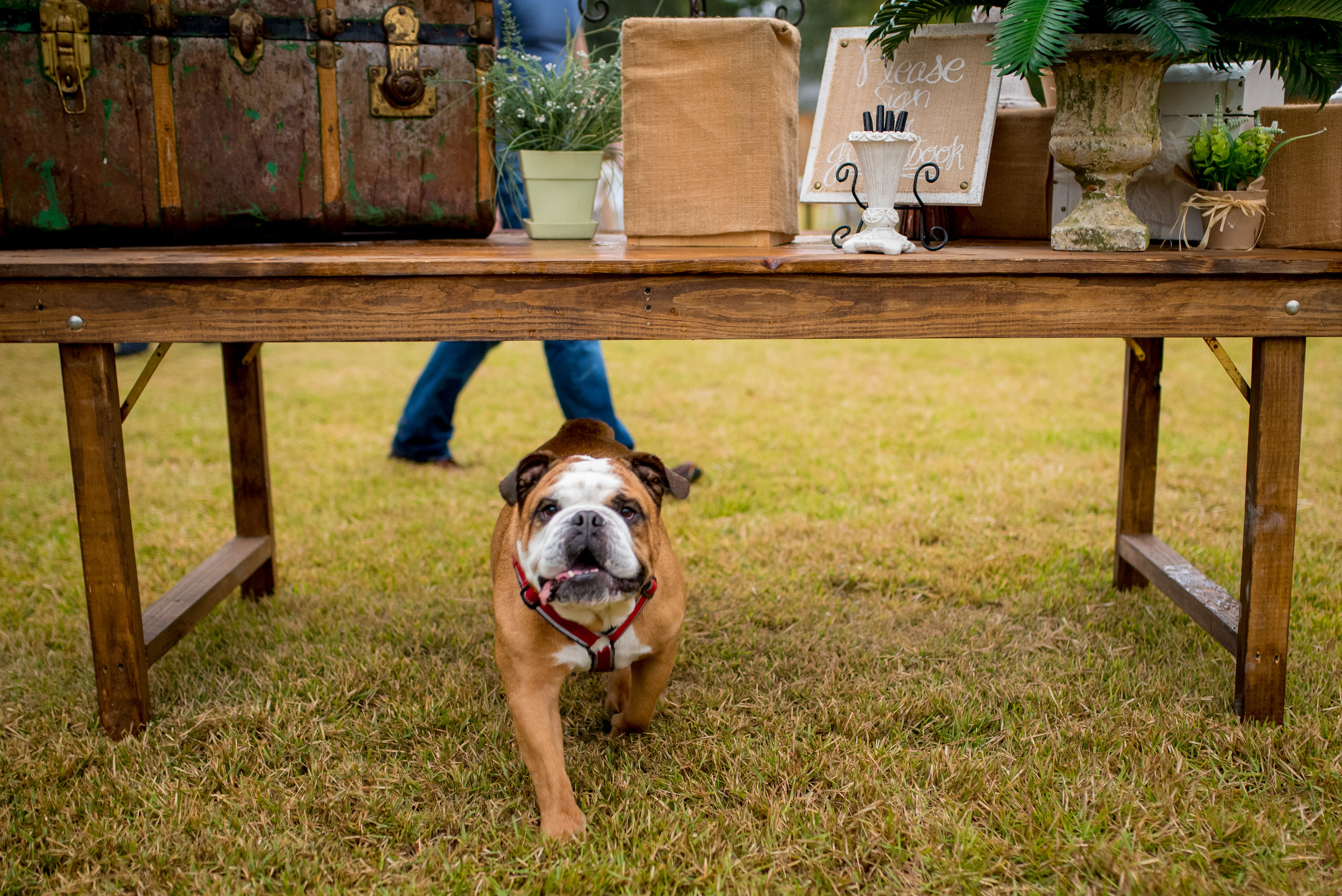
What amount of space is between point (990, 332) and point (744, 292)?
0.48 metres

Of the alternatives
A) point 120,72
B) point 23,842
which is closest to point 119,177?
point 120,72

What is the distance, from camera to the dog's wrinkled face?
5.50 feet

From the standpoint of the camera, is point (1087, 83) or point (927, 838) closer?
point (927, 838)

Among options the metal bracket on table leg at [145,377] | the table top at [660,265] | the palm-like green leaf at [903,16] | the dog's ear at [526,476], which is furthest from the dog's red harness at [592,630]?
the palm-like green leaf at [903,16]

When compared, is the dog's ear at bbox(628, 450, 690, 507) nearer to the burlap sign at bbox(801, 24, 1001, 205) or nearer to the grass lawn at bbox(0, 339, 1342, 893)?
the grass lawn at bbox(0, 339, 1342, 893)

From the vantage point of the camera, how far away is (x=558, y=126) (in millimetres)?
2301

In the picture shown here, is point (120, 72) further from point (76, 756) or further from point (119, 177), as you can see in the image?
point (76, 756)

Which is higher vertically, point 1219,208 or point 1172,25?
point 1172,25

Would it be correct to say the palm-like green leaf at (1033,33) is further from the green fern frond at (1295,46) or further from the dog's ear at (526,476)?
the dog's ear at (526,476)

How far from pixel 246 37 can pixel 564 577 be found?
1395 millimetres

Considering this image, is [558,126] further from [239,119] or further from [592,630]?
[592,630]

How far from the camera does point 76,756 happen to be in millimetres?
2031

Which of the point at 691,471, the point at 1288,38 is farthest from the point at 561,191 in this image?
the point at 691,471

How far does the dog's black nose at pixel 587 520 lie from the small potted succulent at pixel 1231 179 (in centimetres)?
135
